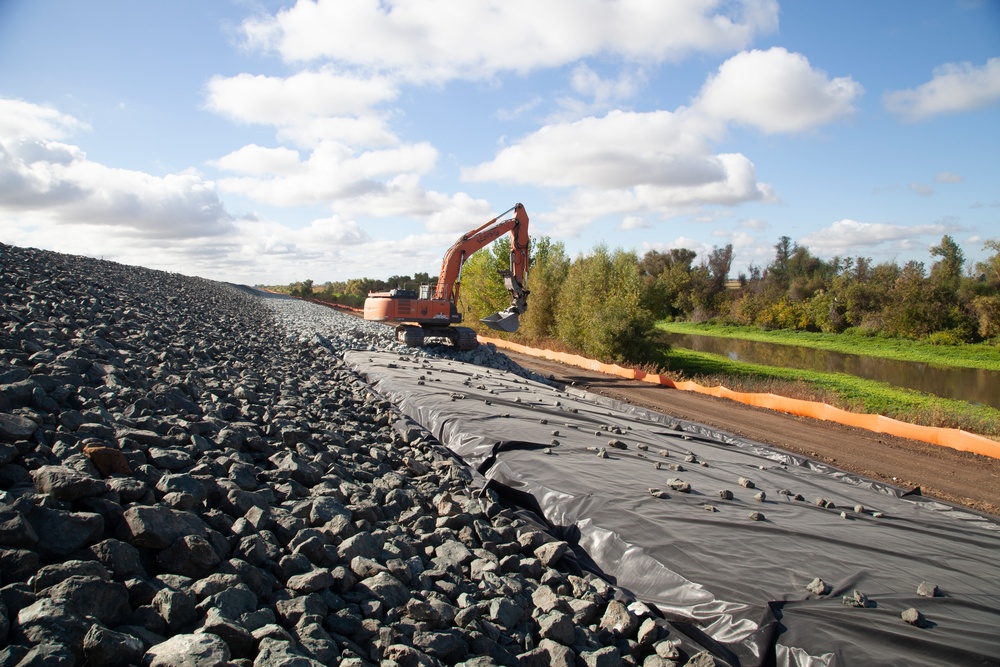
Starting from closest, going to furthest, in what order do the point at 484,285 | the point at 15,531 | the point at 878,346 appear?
the point at 15,531
the point at 484,285
the point at 878,346

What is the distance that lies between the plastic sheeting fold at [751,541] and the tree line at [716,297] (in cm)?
1729

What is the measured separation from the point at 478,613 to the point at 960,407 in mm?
21984

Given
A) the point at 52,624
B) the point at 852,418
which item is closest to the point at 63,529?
the point at 52,624

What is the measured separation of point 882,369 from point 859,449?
94.9 ft

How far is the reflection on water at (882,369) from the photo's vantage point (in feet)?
92.5

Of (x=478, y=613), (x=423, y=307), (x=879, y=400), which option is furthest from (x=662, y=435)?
(x=879, y=400)

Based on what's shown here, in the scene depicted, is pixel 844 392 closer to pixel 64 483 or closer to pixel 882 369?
pixel 882 369

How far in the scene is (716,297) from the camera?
224 ft

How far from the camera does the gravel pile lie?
Answer: 8.34 feet

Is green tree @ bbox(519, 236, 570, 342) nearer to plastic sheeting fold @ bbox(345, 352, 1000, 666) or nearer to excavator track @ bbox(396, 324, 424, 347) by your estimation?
excavator track @ bbox(396, 324, 424, 347)

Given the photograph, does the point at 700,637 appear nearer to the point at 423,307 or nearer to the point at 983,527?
the point at 983,527

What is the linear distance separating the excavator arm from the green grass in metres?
23.8

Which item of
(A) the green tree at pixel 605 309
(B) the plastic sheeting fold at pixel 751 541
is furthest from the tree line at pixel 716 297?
(B) the plastic sheeting fold at pixel 751 541

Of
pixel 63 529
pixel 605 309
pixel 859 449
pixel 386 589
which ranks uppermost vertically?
pixel 605 309
